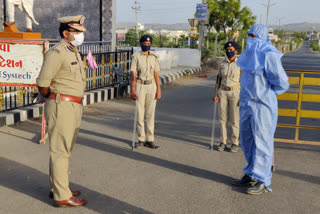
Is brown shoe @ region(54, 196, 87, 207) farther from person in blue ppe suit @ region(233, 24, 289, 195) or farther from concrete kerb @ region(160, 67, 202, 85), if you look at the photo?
concrete kerb @ region(160, 67, 202, 85)

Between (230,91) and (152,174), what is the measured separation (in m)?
2.07

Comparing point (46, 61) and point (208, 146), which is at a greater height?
point (46, 61)

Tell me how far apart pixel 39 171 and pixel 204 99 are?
7702 mm

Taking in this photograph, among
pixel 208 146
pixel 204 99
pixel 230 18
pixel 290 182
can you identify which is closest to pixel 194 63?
pixel 204 99

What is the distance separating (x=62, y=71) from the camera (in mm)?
4074

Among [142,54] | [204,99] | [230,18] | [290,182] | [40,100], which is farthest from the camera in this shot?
[230,18]

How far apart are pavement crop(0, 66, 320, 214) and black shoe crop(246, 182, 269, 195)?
2.6 inches

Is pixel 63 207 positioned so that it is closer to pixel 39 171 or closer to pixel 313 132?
pixel 39 171

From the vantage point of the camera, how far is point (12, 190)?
466cm

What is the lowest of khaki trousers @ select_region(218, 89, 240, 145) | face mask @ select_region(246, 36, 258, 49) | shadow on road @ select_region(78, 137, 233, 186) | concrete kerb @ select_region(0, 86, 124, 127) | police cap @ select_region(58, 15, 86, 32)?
shadow on road @ select_region(78, 137, 233, 186)

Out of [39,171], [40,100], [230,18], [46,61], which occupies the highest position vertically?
[230,18]

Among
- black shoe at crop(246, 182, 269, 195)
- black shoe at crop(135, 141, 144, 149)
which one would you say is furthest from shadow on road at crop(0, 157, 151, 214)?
black shoe at crop(135, 141, 144, 149)

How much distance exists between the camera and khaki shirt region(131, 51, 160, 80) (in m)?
6.55

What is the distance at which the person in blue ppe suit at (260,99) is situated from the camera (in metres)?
4.68
